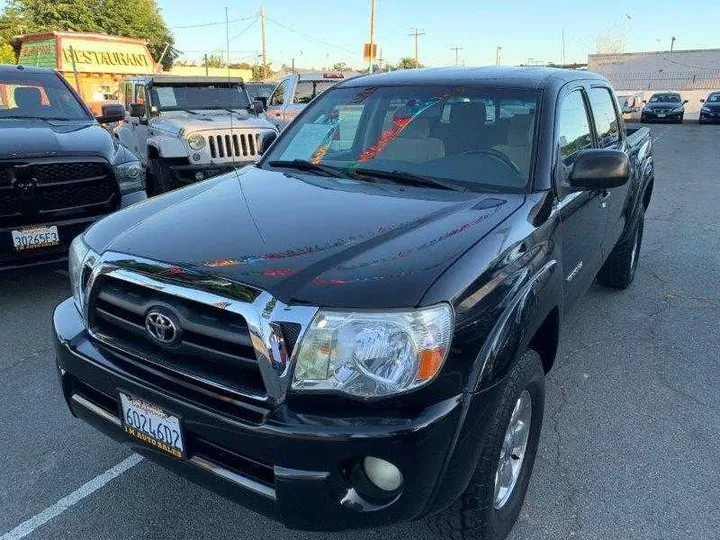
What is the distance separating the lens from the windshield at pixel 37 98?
588cm

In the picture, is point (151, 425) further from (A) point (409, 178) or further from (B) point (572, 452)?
(B) point (572, 452)

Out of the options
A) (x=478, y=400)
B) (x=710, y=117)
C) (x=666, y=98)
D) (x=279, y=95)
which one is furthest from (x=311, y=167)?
(x=666, y=98)

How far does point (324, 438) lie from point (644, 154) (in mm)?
4476

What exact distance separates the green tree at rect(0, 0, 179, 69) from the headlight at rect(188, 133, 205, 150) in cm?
3506

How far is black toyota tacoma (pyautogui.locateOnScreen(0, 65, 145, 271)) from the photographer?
4.48 metres

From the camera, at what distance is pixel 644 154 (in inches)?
199

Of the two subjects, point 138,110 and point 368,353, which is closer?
point 368,353

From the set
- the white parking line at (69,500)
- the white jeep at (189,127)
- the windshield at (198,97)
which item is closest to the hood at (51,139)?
the white jeep at (189,127)

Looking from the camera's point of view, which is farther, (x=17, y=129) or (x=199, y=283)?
(x=17, y=129)

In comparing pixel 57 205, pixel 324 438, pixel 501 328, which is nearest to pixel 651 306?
pixel 501 328

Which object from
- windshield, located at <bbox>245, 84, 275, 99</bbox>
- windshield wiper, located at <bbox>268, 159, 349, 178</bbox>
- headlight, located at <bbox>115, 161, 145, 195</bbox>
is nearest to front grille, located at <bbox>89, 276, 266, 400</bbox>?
windshield wiper, located at <bbox>268, 159, 349, 178</bbox>

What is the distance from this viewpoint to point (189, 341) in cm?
191

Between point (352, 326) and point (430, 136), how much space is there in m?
1.60

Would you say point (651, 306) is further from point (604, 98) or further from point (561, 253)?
point (561, 253)
